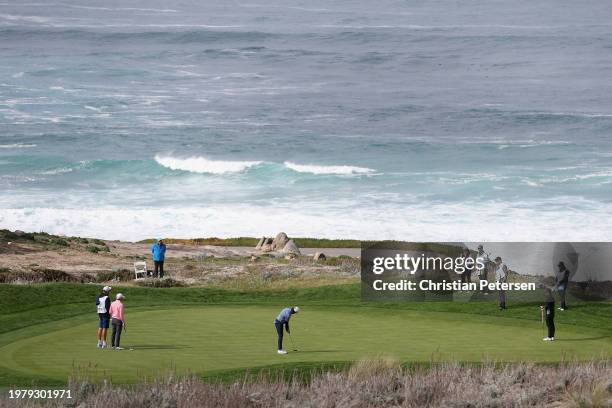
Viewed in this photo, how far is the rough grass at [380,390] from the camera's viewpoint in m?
27.0

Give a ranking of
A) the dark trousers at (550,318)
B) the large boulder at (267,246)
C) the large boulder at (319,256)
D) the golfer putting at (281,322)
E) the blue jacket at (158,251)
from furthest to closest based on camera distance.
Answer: the large boulder at (267,246), the large boulder at (319,256), the blue jacket at (158,251), the dark trousers at (550,318), the golfer putting at (281,322)

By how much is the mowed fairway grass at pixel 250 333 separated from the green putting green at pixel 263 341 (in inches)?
1.0

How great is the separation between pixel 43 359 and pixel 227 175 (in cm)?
5718

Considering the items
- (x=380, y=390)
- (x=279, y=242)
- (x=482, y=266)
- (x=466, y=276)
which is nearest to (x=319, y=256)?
(x=279, y=242)

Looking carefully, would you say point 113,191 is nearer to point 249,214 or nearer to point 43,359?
point 249,214

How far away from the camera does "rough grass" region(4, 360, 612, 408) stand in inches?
1061

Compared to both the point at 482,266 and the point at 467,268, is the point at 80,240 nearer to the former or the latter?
the point at 467,268

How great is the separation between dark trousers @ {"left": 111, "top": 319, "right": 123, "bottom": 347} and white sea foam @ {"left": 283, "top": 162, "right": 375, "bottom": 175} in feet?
172

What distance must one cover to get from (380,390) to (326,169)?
58951 millimetres

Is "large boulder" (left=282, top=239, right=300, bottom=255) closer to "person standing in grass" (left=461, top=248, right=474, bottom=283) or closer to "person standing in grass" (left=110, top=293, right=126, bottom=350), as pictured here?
"person standing in grass" (left=461, top=248, right=474, bottom=283)

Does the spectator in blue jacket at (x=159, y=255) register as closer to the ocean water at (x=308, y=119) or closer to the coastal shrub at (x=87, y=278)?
the coastal shrub at (x=87, y=278)

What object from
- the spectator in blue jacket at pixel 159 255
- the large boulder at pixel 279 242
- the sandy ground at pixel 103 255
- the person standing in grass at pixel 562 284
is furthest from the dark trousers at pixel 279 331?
the large boulder at pixel 279 242

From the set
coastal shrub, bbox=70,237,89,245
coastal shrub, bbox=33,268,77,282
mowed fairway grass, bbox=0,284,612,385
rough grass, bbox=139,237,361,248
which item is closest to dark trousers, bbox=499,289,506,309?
mowed fairway grass, bbox=0,284,612,385

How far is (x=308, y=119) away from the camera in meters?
95.6
